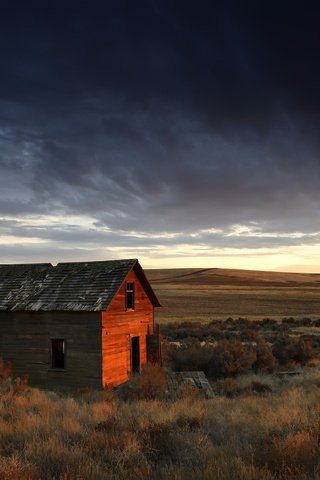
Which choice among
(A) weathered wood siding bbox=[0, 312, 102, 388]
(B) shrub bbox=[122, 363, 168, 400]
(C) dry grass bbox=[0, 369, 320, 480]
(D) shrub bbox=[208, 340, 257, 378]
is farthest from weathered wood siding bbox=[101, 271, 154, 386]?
(C) dry grass bbox=[0, 369, 320, 480]

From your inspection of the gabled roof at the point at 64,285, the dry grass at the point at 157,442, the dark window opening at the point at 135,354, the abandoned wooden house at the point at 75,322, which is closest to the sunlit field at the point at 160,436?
the dry grass at the point at 157,442

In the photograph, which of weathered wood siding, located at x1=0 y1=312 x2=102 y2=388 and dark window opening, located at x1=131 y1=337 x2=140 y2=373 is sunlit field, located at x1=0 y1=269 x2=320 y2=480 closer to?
weathered wood siding, located at x1=0 y1=312 x2=102 y2=388

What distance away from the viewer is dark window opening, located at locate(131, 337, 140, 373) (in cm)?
1926

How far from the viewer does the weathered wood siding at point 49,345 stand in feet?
53.2

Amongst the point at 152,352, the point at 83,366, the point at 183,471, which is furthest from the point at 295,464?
the point at 152,352

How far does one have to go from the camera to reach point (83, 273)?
729 inches

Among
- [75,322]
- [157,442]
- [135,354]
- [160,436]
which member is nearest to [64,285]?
[75,322]

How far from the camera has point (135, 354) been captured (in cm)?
1969

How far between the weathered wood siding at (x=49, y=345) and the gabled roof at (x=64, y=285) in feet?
1.19

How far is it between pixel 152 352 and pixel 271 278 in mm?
129172

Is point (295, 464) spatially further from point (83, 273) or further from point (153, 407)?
point (83, 273)

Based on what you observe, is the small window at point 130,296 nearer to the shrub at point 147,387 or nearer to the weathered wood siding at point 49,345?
the weathered wood siding at point 49,345

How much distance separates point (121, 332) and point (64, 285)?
284 cm

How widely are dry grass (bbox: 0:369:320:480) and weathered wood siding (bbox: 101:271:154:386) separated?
547 centimetres
